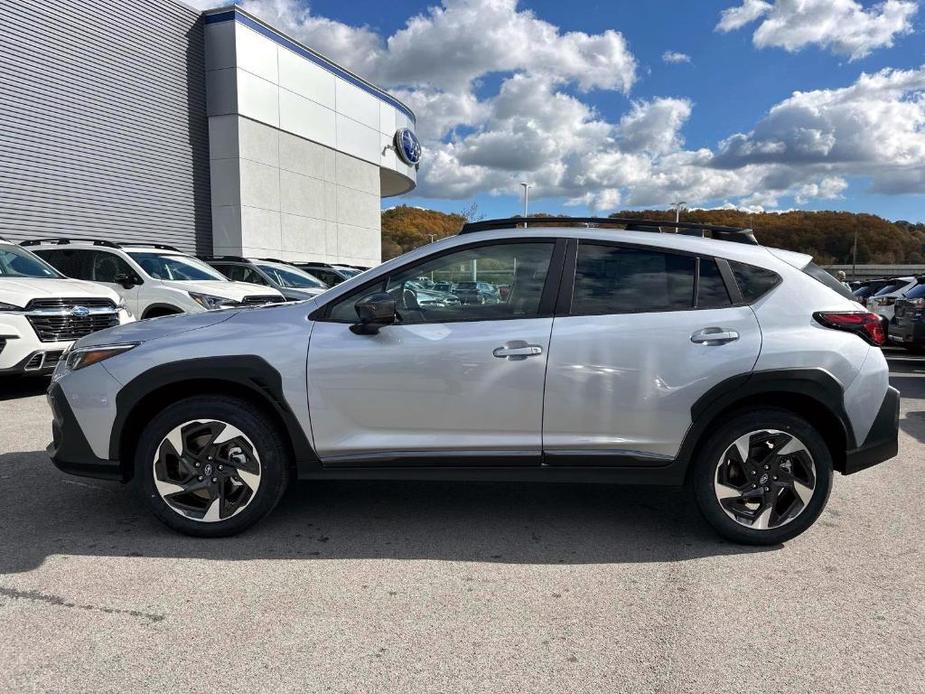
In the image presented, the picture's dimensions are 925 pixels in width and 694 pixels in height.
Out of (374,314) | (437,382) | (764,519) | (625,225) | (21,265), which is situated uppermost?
(625,225)

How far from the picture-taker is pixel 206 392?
11.7 ft

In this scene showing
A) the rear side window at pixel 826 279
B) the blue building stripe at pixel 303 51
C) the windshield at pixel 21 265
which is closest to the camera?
the rear side window at pixel 826 279

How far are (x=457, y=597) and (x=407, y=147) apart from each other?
99.7 feet

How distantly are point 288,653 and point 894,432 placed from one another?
10.6ft

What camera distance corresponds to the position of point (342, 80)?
2555 centimetres

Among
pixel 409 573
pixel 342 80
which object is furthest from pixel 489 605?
pixel 342 80

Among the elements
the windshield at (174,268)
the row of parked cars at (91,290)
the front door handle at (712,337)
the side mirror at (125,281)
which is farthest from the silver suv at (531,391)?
the windshield at (174,268)

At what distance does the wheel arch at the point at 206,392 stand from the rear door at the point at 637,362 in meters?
1.35

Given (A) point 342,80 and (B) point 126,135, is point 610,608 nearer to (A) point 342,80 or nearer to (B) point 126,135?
(B) point 126,135

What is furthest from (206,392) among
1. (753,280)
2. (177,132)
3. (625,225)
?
(177,132)

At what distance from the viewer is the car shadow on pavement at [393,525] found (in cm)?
345

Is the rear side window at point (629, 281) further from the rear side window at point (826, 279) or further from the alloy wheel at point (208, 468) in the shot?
the alloy wheel at point (208, 468)

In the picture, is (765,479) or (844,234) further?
(844,234)

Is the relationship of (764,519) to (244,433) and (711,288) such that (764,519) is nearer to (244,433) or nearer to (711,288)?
(711,288)
